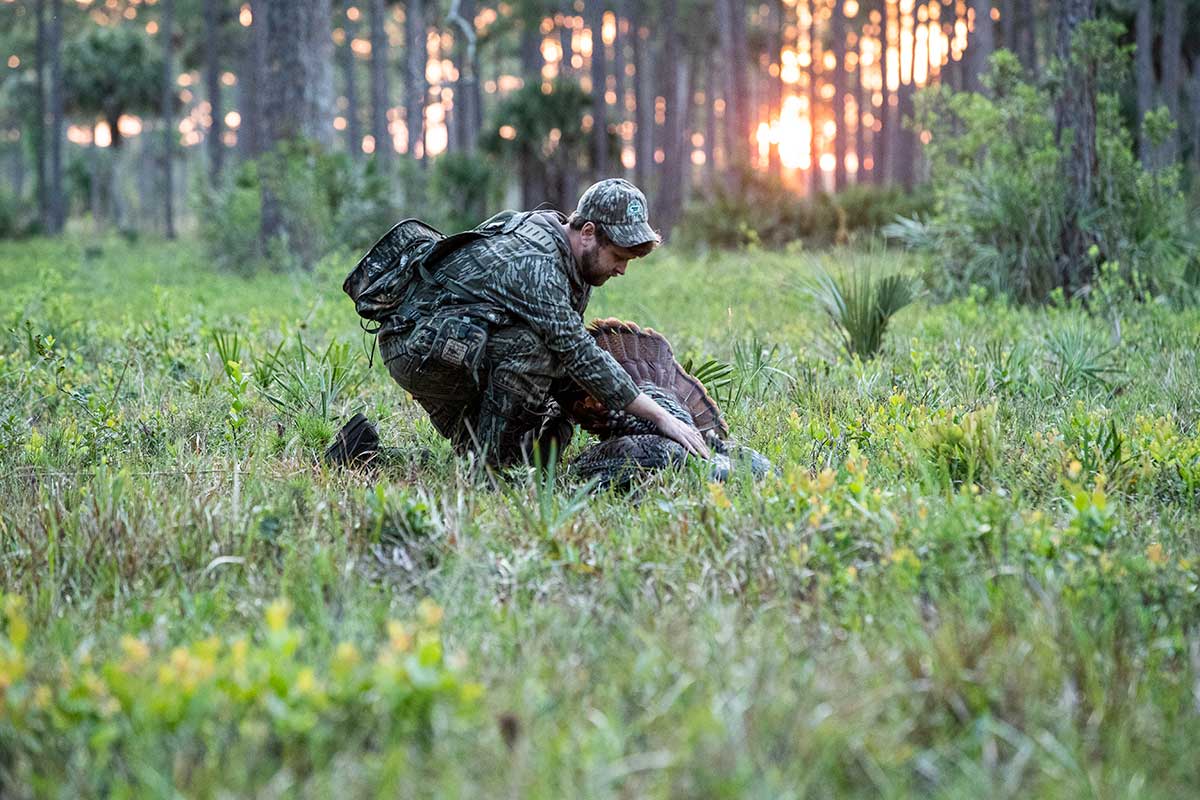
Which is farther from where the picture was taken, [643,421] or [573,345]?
[643,421]

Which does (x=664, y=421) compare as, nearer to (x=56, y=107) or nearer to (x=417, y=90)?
(x=417, y=90)

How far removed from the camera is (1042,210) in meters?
9.48

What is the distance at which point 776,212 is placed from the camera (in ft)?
64.0

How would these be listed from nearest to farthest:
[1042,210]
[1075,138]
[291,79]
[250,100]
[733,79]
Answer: [1042,210] → [1075,138] → [291,79] → [733,79] → [250,100]

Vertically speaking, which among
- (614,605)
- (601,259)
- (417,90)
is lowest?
(614,605)

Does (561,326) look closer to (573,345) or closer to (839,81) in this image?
(573,345)

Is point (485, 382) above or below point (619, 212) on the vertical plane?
below

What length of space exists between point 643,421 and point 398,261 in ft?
3.62

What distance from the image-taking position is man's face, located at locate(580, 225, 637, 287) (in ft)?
14.2

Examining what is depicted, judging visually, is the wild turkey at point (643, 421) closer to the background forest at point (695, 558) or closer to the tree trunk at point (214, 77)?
the background forest at point (695, 558)

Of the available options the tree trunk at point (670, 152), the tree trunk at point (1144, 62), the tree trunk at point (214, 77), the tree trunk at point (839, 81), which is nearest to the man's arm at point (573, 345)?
the tree trunk at point (1144, 62)

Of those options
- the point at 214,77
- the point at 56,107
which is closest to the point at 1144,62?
the point at 214,77

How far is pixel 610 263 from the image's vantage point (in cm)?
437

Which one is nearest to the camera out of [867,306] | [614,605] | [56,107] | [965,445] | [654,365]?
[614,605]
